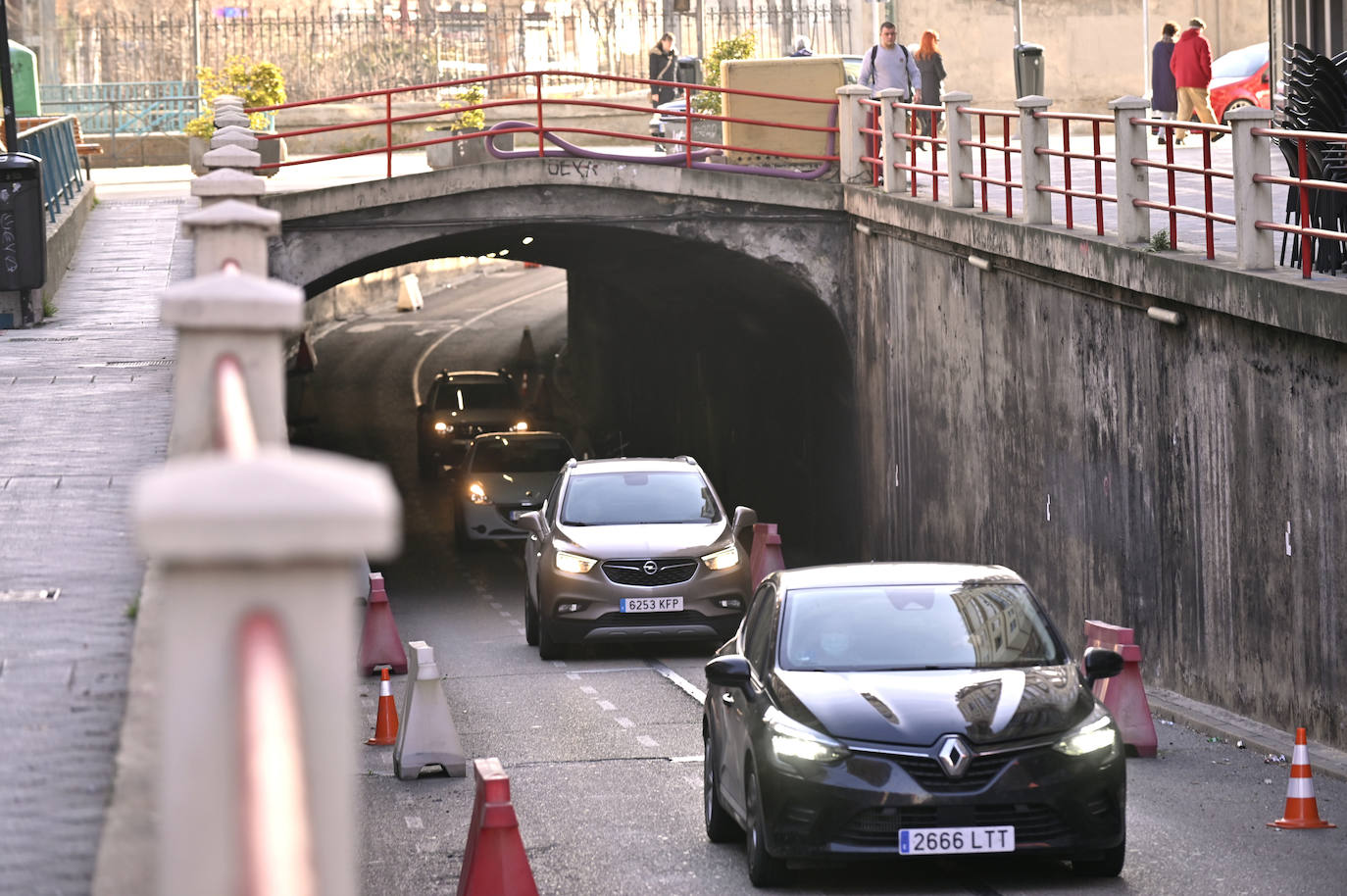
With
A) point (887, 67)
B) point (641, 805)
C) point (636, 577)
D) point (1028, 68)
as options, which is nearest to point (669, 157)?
point (887, 67)

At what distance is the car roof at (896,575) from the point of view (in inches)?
392

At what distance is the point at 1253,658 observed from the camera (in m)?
13.1

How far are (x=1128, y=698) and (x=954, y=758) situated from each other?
413cm

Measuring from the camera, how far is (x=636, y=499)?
18562 millimetres

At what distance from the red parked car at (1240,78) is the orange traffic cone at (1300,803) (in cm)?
2361

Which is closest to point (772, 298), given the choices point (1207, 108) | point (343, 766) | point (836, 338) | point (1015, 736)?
point (836, 338)

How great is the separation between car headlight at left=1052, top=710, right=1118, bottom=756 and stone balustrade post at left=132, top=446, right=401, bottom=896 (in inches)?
260

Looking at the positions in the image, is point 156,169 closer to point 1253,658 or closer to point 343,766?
point 1253,658

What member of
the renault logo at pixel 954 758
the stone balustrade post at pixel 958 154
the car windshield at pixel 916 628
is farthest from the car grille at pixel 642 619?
the renault logo at pixel 954 758

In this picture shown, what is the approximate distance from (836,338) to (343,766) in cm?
2296

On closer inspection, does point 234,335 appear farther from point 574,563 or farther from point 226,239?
point 574,563

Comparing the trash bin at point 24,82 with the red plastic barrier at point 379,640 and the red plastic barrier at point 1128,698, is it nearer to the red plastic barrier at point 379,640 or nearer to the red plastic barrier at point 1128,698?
the red plastic barrier at point 379,640

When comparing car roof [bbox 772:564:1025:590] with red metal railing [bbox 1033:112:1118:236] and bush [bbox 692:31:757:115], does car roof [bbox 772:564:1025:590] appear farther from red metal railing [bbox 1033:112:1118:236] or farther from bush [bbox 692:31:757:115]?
bush [bbox 692:31:757:115]

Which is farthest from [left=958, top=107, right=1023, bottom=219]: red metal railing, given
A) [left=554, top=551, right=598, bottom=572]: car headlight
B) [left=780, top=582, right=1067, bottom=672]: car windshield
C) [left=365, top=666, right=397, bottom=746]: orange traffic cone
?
[left=780, top=582, right=1067, bottom=672]: car windshield
